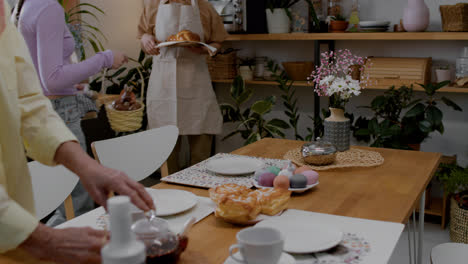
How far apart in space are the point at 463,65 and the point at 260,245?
295cm

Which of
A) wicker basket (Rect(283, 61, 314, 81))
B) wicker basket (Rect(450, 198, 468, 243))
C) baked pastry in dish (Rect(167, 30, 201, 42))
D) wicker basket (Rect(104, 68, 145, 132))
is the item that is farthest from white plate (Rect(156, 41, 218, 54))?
wicker basket (Rect(450, 198, 468, 243))

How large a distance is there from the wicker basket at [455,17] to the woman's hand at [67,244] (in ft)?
9.93

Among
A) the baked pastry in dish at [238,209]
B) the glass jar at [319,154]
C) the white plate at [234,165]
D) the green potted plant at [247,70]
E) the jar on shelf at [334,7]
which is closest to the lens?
the baked pastry in dish at [238,209]

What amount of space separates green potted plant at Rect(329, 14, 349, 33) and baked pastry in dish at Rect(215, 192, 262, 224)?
2.68 m

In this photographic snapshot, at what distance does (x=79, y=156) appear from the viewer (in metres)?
0.91

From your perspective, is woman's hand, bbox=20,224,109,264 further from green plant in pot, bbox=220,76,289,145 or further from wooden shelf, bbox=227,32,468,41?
wooden shelf, bbox=227,32,468,41

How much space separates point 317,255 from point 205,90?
2.64 m

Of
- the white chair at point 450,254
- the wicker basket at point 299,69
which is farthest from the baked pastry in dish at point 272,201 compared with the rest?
the wicker basket at point 299,69

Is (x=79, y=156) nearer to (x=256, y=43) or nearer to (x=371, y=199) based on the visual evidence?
(x=371, y=199)

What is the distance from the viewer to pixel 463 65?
3275 millimetres

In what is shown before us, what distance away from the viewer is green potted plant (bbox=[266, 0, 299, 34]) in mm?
3824

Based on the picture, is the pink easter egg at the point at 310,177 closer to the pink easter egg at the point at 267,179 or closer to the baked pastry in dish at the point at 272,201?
the pink easter egg at the point at 267,179

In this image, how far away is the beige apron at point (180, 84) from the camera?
338cm

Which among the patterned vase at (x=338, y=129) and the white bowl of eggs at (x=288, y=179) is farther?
the patterned vase at (x=338, y=129)
